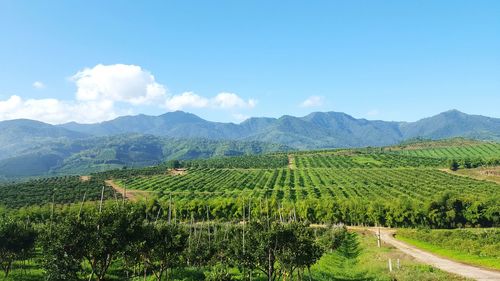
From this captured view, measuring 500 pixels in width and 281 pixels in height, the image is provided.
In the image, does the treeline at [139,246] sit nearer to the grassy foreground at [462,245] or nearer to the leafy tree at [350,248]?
the leafy tree at [350,248]

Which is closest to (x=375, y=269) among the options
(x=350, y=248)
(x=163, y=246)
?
(x=163, y=246)

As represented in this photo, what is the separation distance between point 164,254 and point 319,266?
1147 inches

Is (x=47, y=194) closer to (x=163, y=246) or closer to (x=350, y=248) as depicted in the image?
(x=350, y=248)

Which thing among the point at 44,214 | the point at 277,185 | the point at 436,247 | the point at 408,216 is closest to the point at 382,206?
the point at 408,216

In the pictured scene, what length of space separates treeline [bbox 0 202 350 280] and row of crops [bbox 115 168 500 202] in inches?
3509

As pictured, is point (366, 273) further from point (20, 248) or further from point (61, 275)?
point (20, 248)

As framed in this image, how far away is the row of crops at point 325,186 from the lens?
470 ft

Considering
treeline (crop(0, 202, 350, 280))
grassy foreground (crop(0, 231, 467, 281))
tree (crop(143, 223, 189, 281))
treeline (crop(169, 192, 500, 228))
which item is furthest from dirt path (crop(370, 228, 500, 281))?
tree (crop(143, 223, 189, 281))

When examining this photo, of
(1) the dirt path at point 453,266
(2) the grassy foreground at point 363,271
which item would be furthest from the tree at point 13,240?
(1) the dirt path at point 453,266

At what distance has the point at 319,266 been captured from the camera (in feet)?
188

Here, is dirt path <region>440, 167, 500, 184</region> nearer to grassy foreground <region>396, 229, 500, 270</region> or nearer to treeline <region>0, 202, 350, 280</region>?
grassy foreground <region>396, 229, 500, 270</region>

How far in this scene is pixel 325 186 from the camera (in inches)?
6634

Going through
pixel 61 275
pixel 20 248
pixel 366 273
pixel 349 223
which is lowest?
pixel 349 223

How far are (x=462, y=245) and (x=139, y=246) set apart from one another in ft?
194
